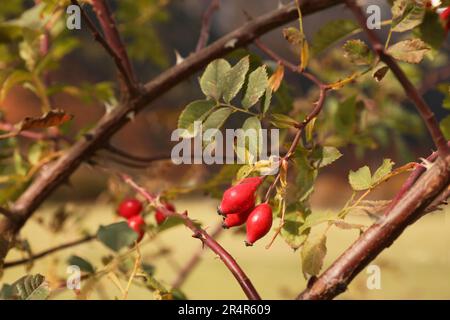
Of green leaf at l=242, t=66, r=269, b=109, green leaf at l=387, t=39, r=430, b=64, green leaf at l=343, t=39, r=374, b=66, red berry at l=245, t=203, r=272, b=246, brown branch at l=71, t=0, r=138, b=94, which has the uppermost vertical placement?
brown branch at l=71, t=0, r=138, b=94

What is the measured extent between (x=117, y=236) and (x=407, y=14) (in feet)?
1.08

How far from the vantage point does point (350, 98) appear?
2.41 ft

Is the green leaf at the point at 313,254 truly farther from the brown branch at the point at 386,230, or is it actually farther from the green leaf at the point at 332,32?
the green leaf at the point at 332,32

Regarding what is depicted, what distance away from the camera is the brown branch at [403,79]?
0.37 m

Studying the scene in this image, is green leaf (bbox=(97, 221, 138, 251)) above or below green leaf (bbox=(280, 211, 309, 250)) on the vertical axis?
above

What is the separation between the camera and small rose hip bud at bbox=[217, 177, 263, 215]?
0.44 meters

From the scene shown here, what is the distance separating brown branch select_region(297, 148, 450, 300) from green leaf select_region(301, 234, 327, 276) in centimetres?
2

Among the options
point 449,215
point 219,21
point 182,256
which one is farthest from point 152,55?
point 219,21

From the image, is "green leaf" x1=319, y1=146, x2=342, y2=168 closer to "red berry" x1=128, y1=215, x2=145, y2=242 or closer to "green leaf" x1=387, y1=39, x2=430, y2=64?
"green leaf" x1=387, y1=39, x2=430, y2=64

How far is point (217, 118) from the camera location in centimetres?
49

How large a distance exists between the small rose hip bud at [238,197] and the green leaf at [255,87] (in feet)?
0.21

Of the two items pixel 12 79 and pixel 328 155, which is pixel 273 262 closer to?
pixel 12 79

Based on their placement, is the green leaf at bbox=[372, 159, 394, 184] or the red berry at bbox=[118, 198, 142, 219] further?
the red berry at bbox=[118, 198, 142, 219]

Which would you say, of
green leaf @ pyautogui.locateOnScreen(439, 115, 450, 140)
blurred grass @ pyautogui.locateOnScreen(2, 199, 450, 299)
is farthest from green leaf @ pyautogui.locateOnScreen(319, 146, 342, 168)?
blurred grass @ pyautogui.locateOnScreen(2, 199, 450, 299)
